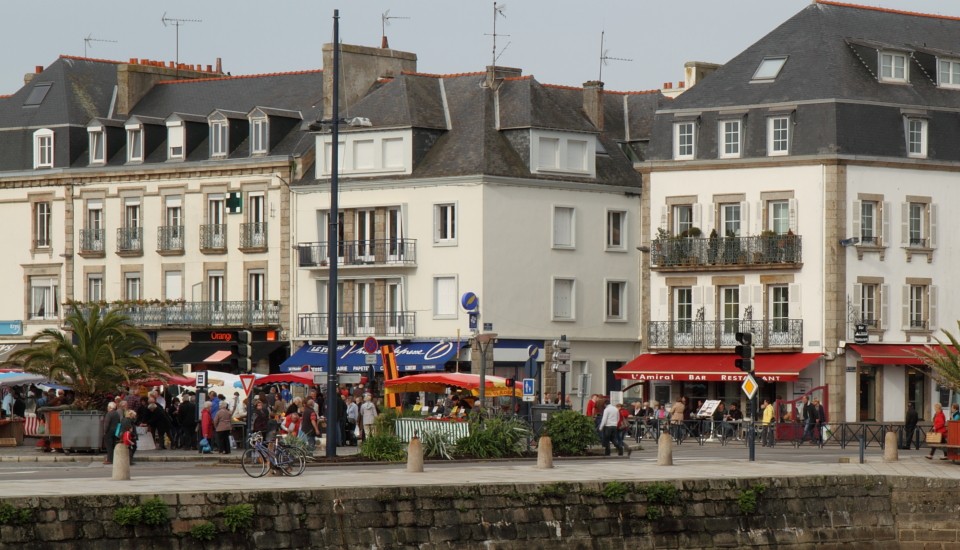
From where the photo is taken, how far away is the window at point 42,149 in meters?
67.1

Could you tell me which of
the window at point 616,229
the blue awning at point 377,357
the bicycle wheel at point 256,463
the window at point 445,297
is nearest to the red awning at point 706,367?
the window at point 616,229

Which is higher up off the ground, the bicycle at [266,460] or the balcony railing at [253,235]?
the balcony railing at [253,235]

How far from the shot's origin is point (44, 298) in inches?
2657

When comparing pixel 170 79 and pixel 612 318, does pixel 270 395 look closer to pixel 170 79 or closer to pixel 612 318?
pixel 612 318

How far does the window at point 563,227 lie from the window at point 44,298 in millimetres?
18044

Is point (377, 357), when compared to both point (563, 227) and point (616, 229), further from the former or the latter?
point (616, 229)

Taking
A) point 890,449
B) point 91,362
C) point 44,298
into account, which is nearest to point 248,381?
point 91,362

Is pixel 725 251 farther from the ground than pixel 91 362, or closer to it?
farther from the ground

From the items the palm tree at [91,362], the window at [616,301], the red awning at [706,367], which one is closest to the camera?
the palm tree at [91,362]

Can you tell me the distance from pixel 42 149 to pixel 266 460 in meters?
39.3

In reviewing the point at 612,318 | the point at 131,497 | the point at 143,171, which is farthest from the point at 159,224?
the point at 131,497

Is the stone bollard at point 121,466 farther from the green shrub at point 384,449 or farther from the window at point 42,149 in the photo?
the window at point 42,149

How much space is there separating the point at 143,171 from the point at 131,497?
42029mm

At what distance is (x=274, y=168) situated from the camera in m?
63.2
